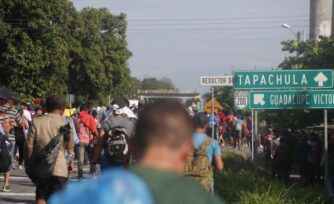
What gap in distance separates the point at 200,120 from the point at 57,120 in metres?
1.72

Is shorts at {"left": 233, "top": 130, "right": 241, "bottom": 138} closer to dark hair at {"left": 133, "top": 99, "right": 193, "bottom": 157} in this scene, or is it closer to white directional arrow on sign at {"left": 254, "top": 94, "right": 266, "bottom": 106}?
white directional arrow on sign at {"left": 254, "top": 94, "right": 266, "bottom": 106}

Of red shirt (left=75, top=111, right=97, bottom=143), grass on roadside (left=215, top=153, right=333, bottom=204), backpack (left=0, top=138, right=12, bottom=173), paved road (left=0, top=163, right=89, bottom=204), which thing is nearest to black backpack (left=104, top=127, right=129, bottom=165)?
backpack (left=0, top=138, right=12, bottom=173)

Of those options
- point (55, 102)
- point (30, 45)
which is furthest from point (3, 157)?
point (30, 45)

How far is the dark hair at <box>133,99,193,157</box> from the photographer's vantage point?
2891 mm

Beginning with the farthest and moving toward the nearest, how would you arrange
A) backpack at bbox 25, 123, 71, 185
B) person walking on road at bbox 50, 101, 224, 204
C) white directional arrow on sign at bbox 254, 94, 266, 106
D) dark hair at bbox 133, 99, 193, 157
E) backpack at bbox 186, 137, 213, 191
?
white directional arrow on sign at bbox 254, 94, 266, 106
backpack at bbox 25, 123, 71, 185
backpack at bbox 186, 137, 213, 191
dark hair at bbox 133, 99, 193, 157
person walking on road at bbox 50, 101, 224, 204

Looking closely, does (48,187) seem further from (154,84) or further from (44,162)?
(154,84)

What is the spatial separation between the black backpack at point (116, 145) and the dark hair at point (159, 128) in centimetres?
641

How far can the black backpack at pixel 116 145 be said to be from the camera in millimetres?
9438

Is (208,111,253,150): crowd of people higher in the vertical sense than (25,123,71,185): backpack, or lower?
lower

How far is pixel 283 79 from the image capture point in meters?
15.4

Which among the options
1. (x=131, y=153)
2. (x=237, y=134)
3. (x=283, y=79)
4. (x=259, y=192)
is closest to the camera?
(x=131, y=153)

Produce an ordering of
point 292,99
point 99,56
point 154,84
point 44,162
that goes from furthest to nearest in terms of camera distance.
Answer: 1. point 154,84
2. point 99,56
3. point 292,99
4. point 44,162

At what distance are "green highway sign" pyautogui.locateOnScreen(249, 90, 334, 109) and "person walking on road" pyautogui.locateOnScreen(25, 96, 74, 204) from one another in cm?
683

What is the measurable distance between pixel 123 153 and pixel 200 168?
4.26ft
